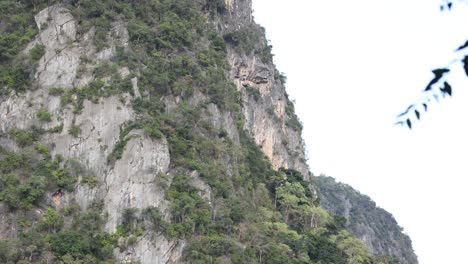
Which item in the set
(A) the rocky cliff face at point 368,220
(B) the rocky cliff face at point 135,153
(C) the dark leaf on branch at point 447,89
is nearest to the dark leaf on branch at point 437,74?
(C) the dark leaf on branch at point 447,89

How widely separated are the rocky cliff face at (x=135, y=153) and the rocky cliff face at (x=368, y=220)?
26886 mm

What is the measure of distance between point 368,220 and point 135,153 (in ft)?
158

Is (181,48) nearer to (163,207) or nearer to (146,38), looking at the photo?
(146,38)

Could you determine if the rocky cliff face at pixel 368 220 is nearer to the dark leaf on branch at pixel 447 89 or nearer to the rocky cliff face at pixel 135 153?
the rocky cliff face at pixel 135 153

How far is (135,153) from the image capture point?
36.5 metres

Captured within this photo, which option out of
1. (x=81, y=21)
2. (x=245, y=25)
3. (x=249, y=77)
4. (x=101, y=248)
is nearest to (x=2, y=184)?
(x=101, y=248)

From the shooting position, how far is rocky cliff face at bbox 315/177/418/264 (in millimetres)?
75312

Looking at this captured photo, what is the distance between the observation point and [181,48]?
4528 centimetres

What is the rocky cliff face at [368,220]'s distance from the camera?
75.3m

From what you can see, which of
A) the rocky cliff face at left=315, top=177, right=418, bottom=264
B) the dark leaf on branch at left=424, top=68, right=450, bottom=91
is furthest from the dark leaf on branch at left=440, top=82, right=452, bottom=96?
the rocky cliff face at left=315, top=177, right=418, bottom=264

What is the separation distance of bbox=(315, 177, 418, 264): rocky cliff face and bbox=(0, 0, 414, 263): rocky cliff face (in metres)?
26.9

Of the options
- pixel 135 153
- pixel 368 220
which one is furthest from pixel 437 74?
pixel 368 220

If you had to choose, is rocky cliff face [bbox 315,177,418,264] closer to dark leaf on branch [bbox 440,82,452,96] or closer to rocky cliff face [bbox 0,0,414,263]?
rocky cliff face [bbox 0,0,414,263]

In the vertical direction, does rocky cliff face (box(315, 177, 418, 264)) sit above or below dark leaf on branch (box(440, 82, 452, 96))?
above
